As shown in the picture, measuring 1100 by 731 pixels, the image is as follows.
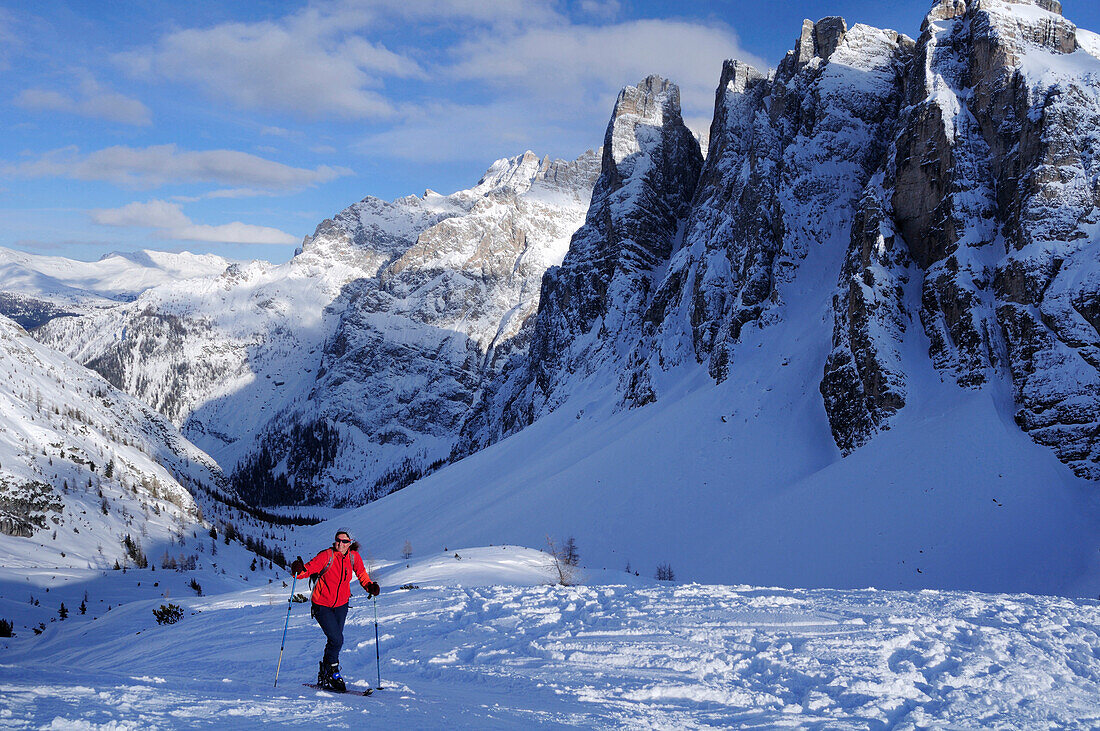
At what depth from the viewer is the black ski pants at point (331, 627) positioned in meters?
9.10

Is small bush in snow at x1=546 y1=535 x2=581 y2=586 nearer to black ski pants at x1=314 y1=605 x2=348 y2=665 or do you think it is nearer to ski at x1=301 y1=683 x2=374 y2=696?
ski at x1=301 y1=683 x2=374 y2=696

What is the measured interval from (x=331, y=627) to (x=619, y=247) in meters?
91.6

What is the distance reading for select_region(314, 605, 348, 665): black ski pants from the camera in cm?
910

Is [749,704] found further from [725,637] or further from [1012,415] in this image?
[1012,415]

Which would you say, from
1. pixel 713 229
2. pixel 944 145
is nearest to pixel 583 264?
pixel 713 229

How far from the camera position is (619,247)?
97.2 meters

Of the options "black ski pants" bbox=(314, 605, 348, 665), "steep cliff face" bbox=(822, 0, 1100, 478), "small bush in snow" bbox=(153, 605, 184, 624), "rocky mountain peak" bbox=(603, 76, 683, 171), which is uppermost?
"rocky mountain peak" bbox=(603, 76, 683, 171)

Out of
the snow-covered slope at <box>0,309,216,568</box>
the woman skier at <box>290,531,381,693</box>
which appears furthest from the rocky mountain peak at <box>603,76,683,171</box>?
the woman skier at <box>290,531,381,693</box>

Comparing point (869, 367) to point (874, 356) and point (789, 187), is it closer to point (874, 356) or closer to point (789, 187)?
point (874, 356)

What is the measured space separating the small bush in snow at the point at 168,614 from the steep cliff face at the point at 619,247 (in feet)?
232

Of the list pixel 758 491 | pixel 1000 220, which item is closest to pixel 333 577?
pixel 758 491

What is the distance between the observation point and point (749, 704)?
27.6 ft

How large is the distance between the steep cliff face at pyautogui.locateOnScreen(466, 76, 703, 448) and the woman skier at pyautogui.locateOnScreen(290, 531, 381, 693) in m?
77.5

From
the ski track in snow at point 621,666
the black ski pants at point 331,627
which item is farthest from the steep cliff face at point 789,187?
the black ski pants at point 331,627
